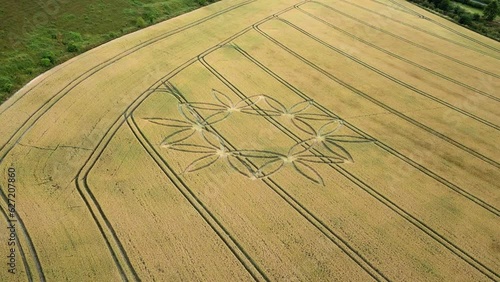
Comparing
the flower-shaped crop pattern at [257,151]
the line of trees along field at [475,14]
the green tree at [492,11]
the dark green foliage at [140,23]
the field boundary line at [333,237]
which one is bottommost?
the field boundary line at [333,237]

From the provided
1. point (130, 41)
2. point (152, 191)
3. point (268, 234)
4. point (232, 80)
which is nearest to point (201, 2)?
point (130, 41)

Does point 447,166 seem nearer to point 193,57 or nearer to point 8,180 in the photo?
point 193,57

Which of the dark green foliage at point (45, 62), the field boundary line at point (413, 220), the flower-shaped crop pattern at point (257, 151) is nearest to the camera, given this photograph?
the field boundary line at point (413, 220)

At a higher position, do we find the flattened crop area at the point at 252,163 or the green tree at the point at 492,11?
the green tree at the point at 492,11

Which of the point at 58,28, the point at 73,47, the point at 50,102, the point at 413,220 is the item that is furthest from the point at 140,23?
the point at 413,220

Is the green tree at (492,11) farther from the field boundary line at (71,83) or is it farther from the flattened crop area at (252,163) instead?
the field boundary line at (71,83)

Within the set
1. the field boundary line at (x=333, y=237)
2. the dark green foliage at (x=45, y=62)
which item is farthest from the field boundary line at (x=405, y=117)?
the dark green foliage at (x=45, y=62)

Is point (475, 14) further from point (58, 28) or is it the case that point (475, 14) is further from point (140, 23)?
point (58, 28)
